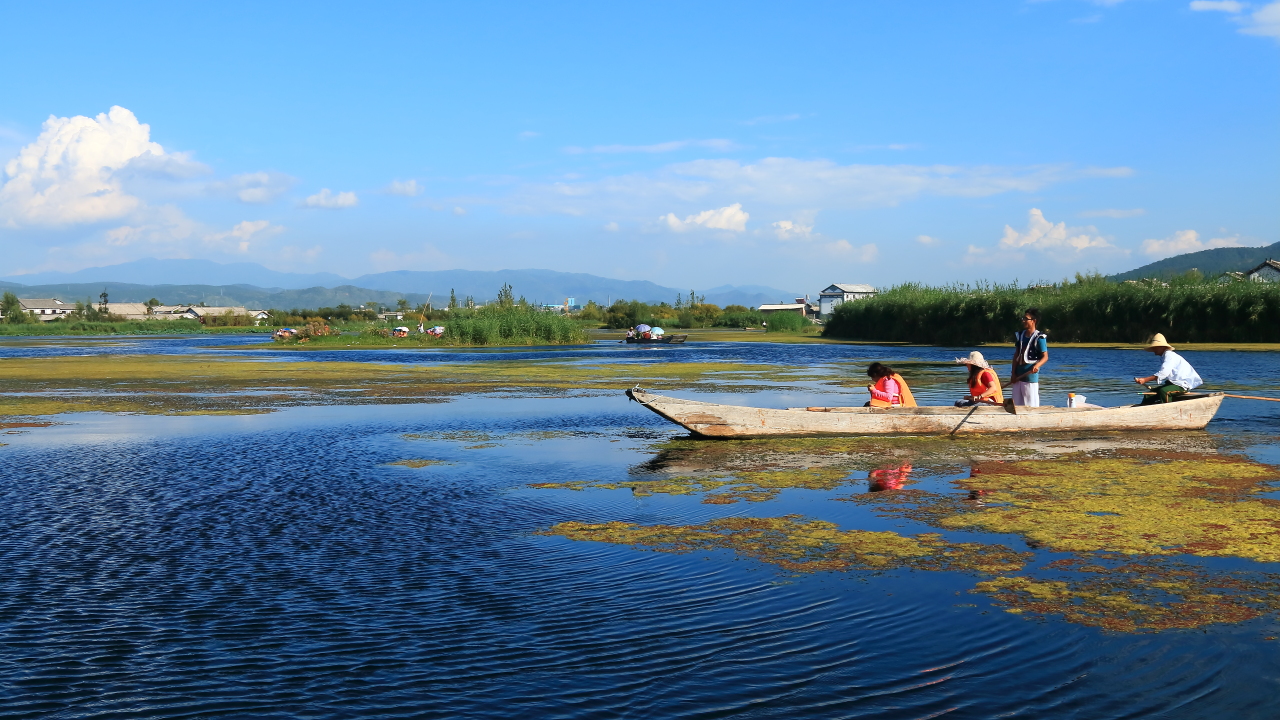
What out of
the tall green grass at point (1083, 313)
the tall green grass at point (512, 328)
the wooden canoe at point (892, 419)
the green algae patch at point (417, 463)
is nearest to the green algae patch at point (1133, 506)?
the wooden canoe at point (892, 419)

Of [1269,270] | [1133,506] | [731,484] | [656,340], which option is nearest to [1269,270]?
[1269,270]

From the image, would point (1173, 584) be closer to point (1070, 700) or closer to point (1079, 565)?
point (1079, 565)

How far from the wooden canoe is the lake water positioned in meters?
1.13

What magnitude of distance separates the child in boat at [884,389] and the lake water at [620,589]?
1536mm

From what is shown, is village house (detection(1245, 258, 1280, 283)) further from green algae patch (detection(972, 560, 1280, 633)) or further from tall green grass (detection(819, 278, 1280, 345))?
green algae patch (detection(972, 560, 1280, 633))

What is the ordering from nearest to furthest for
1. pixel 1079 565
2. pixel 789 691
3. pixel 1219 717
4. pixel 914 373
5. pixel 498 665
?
pixel 1219 717 → pixel 789 691 → pixel 498 665 → pixel 1079 565 → pixel 914 373

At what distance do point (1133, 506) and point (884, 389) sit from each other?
6543 millimetres

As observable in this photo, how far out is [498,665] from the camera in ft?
19.7

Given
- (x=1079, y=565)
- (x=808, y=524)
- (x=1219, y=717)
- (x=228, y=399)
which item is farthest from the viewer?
(x=228, y=399)

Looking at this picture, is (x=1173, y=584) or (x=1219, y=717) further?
(x=1173, y=584)

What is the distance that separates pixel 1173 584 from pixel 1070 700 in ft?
9.56

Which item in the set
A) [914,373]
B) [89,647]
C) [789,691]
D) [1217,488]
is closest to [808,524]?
[789,691]

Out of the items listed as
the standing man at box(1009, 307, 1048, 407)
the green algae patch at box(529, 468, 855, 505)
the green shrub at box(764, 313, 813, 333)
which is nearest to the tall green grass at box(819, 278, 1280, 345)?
the green shrub at box(764, 313, 813, 333)

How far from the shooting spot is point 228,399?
2600 centimetres
